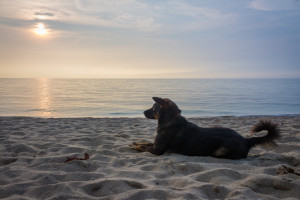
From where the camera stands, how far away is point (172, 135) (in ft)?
Result: 17.3

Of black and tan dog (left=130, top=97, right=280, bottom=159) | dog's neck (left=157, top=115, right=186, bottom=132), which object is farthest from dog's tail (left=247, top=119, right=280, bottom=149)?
dog's neck (left=157, top=115, right=186, bottom=132)

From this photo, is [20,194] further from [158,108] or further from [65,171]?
[158,108]

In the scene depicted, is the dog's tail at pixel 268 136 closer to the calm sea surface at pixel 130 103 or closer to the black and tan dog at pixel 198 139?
the black and tan dog at pixel 198 139

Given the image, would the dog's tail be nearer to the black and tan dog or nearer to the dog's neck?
the black and tan dog

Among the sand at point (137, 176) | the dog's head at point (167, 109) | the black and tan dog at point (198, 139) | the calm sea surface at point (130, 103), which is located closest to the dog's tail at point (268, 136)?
the black and tan dog at point (198, 139)

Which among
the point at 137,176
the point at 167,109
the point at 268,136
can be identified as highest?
the point at 167,109

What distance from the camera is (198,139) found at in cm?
492

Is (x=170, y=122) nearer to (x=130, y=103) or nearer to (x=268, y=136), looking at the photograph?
(x=268, y=136)

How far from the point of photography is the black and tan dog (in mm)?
4730

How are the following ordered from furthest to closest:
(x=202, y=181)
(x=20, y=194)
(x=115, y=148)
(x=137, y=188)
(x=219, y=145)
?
(x=115, y=148), (x=219, y=145), (x=202, y=181), (x=137, y=188), (x=20, y=194)

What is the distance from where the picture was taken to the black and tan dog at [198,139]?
4730 mm

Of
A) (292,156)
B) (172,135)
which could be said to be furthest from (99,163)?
(292,156)

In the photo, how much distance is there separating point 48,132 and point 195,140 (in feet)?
16.0

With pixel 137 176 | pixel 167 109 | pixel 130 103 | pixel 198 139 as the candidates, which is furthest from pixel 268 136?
pixel 130 103
